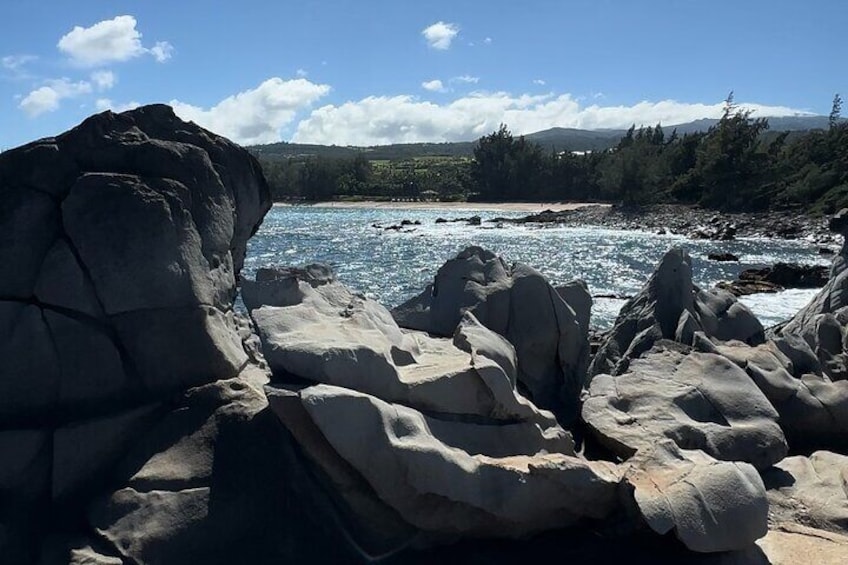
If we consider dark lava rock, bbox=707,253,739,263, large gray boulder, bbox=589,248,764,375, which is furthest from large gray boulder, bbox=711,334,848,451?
dark lava rock, bbox=707,253,739,263

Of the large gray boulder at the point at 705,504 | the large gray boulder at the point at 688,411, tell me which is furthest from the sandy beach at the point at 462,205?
the large gray boulder at the point at 705,504

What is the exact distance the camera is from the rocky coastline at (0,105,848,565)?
6.10 meters

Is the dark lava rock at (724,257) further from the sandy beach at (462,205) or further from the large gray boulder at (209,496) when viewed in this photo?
the sandy beach at (462,205)

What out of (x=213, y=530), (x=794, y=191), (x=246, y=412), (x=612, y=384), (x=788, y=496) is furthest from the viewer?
(x=794, y=191)

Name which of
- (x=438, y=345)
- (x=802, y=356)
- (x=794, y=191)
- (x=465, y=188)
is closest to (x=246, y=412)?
(x=438, y=345)

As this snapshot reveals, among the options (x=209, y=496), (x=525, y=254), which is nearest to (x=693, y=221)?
(x=525, y=254)

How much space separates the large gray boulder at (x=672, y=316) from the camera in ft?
40.7

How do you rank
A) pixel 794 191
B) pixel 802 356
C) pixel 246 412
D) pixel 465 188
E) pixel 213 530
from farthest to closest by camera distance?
pixel 465 188 → pixel 794 191 → pixel 802 356 → pixel 246 412 → pixel 213 530

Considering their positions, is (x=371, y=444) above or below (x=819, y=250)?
above

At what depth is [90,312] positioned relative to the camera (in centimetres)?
675

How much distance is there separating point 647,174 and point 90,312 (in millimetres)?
76068

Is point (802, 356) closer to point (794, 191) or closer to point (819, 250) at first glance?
point (819, 250)

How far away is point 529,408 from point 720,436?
8.55 ft

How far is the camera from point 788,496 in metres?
8.46
